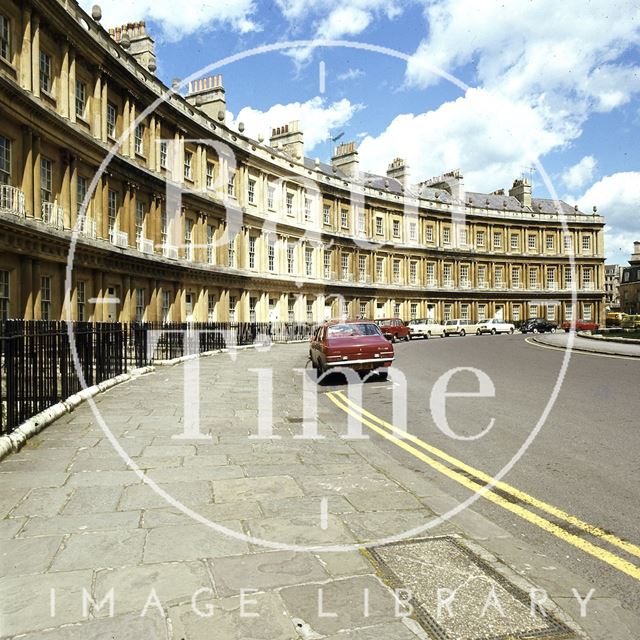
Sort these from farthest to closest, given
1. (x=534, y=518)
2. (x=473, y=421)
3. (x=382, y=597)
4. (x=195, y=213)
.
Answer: (x=195, y=213), (x=473, y=421), (x=534, y=518), (x=382, y=597)

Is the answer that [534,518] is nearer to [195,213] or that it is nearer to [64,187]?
[64,187]

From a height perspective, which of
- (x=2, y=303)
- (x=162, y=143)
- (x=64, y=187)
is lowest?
(x=2, y=303)

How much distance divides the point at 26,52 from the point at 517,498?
21812 mm

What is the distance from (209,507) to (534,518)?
273cm

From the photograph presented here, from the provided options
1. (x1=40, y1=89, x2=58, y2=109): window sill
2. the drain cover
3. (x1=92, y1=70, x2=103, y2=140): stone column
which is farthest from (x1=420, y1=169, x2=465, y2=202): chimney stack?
the drain cover

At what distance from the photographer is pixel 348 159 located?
2238 inches

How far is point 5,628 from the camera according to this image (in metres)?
3.02

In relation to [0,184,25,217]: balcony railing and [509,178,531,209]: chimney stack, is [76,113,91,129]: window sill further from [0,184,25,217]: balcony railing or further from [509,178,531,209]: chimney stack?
[509,178,531,209]: chimney stack

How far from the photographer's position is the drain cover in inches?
118

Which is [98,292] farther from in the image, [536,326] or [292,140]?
[536,326]

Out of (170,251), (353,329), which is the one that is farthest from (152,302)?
(353,329)

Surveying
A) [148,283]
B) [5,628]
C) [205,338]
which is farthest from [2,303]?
[5,628]

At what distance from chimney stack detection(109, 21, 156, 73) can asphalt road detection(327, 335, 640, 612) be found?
25.1 meters

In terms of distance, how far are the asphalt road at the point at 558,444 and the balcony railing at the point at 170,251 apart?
20490 millimetres
